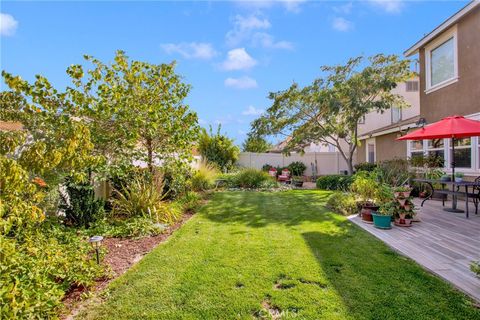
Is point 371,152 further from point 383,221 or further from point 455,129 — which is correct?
point 383,221

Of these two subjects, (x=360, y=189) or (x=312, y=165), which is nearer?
(x=360, y=189)

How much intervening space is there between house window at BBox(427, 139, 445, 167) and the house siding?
0.98m

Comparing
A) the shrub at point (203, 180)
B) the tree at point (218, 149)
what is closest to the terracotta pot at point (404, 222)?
the shrub at point (203, 180)

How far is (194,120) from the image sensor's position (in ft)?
25.7

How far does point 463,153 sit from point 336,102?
450 cm

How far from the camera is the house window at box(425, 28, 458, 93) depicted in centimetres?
867

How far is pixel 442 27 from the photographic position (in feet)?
28.8

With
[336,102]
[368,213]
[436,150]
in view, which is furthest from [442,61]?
[368,213]

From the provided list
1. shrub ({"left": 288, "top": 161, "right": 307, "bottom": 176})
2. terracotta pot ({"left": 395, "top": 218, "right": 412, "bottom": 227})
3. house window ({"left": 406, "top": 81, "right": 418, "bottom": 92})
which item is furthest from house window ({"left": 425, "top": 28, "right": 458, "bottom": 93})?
shrub ({"left": 288, "top": 161, "right": 307, "bottom": 176})

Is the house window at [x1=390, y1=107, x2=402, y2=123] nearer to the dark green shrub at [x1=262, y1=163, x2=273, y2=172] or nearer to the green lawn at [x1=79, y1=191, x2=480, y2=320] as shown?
the dark green shrub at [x1=262, y1=163, x2=273, y2=172]

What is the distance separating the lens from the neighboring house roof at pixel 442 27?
7.67 metres

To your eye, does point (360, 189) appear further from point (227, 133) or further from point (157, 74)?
point (227, 133)

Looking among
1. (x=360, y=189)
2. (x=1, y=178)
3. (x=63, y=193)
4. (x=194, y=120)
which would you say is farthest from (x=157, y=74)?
(x=360, y=189)

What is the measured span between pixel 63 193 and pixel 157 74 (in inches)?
148
